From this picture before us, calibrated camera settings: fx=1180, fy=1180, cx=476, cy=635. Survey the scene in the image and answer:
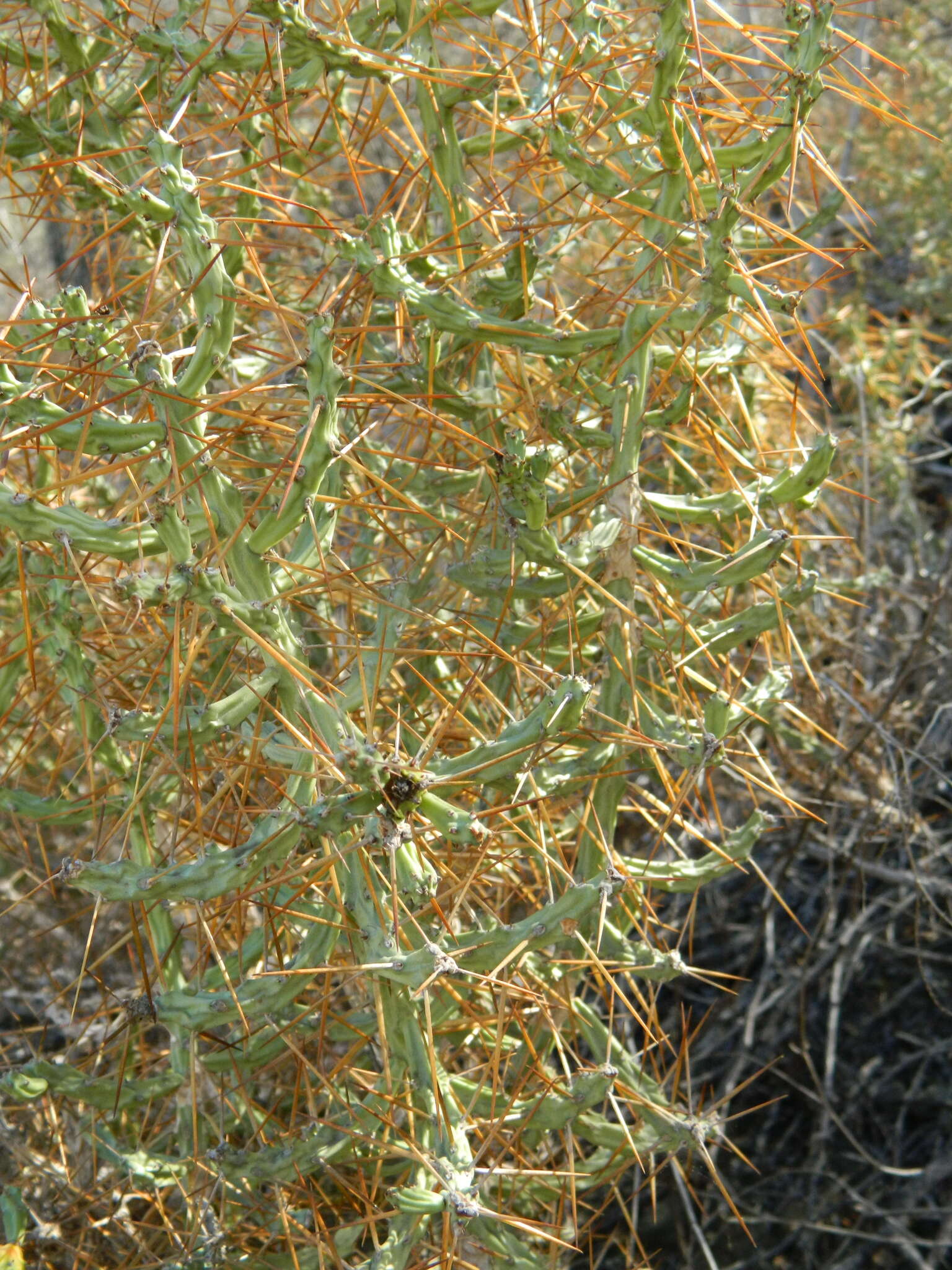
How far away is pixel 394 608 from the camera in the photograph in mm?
1631

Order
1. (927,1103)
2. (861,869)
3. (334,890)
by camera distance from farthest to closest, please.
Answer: (927,1103)
(861,869)
(334,890)

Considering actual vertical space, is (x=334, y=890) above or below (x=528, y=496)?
below

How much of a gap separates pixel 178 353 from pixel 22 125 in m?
0.95

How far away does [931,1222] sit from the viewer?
2723mm

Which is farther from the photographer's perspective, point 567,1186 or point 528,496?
point 567,1186

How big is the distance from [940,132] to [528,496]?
9.92 feet

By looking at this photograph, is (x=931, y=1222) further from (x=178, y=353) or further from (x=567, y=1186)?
(x=178, y=353)

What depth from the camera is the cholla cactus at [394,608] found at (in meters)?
1.44

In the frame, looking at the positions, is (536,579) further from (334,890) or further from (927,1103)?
(927,1103)

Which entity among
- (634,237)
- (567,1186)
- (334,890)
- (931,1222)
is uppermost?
(634,237)

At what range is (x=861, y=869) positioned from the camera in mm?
2590

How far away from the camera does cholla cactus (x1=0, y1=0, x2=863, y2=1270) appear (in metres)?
1.44

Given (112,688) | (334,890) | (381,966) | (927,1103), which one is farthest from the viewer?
(927,1103)

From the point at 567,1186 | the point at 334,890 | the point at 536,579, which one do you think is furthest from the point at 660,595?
the point at 567,1186
